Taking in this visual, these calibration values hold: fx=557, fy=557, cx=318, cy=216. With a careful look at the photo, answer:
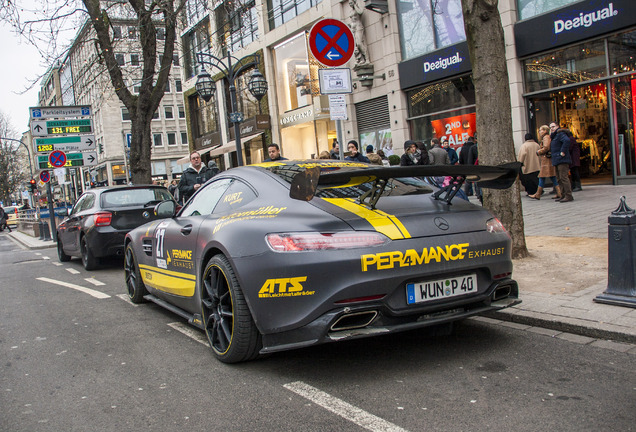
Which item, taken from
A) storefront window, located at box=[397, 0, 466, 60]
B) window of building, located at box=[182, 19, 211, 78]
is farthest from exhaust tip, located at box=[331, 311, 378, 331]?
window of building, located at box=[182, 19, 211, 78]

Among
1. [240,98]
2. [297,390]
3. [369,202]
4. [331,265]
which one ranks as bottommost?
[297,390]

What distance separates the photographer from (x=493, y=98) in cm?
651

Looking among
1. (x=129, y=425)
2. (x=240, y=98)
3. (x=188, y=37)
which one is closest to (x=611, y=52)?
(x=129, y=425)

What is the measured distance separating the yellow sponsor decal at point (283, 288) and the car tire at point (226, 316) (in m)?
0.28

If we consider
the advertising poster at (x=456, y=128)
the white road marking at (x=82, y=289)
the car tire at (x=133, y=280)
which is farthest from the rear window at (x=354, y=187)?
the advertising poster at (x=456, y=128)

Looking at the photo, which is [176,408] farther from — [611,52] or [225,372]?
[611,52]

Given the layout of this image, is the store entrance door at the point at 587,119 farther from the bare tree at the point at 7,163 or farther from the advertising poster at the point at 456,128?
the bare tree at the point at 7,163

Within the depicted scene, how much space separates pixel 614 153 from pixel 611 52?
2.39 metres

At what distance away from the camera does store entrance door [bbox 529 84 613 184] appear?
541 inches

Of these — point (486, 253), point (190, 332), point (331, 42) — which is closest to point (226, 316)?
point (190, 332)

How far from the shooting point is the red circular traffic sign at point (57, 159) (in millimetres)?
19750

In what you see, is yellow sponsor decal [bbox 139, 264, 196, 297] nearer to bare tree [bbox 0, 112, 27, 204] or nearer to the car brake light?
the car brake light

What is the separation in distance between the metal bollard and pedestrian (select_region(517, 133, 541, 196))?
8707mm

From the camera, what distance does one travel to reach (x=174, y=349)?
4422 millimetres
